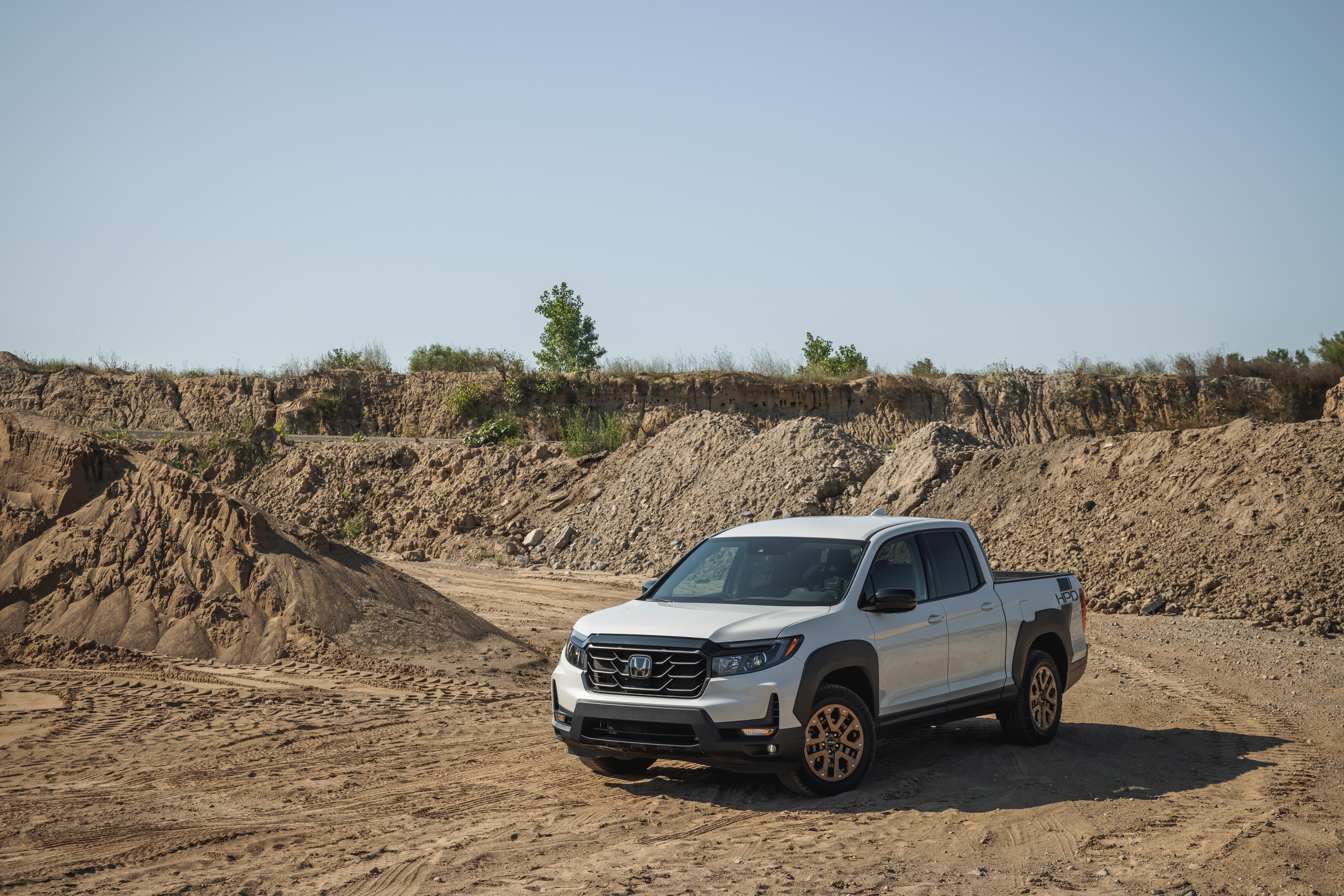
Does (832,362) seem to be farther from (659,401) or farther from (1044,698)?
(1044,698)

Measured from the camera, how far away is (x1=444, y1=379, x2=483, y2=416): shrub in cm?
4003

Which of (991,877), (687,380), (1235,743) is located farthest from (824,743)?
(687,380)

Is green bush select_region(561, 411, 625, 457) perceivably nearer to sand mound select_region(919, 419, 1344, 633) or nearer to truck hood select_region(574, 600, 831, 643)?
sand mound select_region(919, 419, 1344, 633)

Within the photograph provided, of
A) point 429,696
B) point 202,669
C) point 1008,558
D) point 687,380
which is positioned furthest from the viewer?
point 687,380

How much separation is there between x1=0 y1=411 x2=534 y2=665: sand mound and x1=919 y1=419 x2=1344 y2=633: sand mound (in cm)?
1066

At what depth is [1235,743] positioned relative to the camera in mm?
8984

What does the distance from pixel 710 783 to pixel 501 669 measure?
509cm

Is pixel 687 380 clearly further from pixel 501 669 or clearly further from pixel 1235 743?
pixel 1235 743

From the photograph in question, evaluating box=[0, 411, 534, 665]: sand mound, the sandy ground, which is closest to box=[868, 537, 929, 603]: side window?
the sandy ground

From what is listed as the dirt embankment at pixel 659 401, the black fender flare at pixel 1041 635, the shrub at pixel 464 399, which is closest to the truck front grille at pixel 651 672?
the black fender flare at pixel 1041 635

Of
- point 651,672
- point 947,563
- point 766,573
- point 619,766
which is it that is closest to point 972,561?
point 947,563

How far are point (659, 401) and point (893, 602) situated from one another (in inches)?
1331

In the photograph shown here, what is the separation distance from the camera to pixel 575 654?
24.8 ft

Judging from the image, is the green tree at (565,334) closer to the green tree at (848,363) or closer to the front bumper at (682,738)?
the green tree at (848,363)
